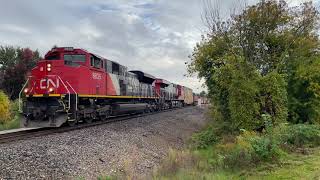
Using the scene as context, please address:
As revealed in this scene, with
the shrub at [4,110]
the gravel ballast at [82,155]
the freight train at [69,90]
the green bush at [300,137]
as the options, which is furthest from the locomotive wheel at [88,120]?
the green bush at [300,137]

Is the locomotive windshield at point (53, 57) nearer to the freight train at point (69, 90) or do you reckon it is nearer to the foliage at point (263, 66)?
the freight train at point (69, 90)

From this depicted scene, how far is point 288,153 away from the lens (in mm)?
12547

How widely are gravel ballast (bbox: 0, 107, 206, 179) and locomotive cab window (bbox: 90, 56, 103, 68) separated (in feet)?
13.2

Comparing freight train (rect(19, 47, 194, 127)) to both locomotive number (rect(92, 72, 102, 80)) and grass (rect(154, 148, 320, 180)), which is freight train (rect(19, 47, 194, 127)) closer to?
locomotive number (rect(92, 72, 102, 80))

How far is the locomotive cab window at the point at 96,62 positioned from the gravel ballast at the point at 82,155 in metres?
4.02

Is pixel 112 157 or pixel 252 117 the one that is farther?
pixel 252 117

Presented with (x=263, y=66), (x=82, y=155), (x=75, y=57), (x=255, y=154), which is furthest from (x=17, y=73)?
(x=255, y=154)

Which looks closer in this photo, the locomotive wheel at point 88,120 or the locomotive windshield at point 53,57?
the locomotive windshield at point 53,57

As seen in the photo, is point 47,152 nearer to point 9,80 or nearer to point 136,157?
point 136,157

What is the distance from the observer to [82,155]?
11.8 metres

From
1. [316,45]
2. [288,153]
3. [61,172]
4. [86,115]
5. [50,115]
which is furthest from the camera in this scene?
[316,45]

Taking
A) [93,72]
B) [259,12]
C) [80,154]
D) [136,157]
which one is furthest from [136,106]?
[80,154]

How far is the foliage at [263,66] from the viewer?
19000 millimetres

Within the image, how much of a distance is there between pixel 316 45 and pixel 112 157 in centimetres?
1446
